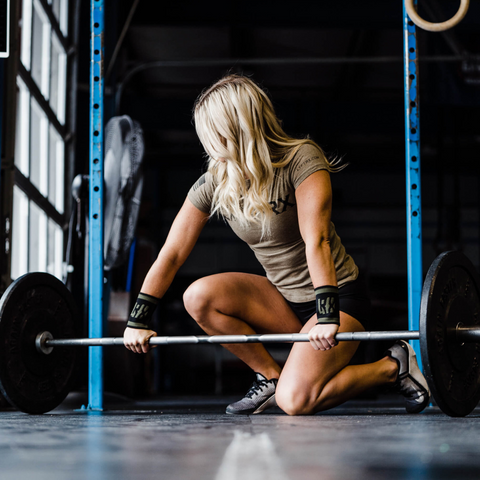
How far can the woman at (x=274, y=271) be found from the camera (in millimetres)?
1929

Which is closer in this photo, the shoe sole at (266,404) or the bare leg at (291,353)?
the bare leg at (291,353)

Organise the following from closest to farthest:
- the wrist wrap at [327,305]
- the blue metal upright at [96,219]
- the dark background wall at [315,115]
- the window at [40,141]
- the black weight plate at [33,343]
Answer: the wrist wrap at [327,305] < the black weight plate at [33,343] < the blue metal upright at [96,219] < the window at [40,141] < the dark background wall at [315,115]

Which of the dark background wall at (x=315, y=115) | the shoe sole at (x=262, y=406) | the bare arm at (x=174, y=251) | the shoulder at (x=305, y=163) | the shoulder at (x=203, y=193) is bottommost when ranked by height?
the shoe sole at (x=262, y=406)

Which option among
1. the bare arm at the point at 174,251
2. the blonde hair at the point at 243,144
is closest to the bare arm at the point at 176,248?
the bare arm at the point at 174,251

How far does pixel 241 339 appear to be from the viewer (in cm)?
193

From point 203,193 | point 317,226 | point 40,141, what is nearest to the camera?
point 317,226

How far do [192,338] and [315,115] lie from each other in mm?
5700

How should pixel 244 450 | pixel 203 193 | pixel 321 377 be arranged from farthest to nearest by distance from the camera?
1. pixel 203 193
2. pixel 321 377
3. pixel 244 450

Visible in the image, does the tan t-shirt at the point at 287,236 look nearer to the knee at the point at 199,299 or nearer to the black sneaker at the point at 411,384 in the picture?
the knee at the point at 199,299

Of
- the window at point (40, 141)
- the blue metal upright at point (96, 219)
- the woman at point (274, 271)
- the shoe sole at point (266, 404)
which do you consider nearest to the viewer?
the woman at point (274, 271)

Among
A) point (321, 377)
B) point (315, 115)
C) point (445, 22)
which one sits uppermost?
point (315, 115)

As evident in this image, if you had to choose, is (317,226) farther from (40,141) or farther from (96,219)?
(40,141)

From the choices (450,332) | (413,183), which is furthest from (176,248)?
(413,183)

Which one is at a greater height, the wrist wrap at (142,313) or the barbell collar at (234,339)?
the wrist wrap at (142,313)
